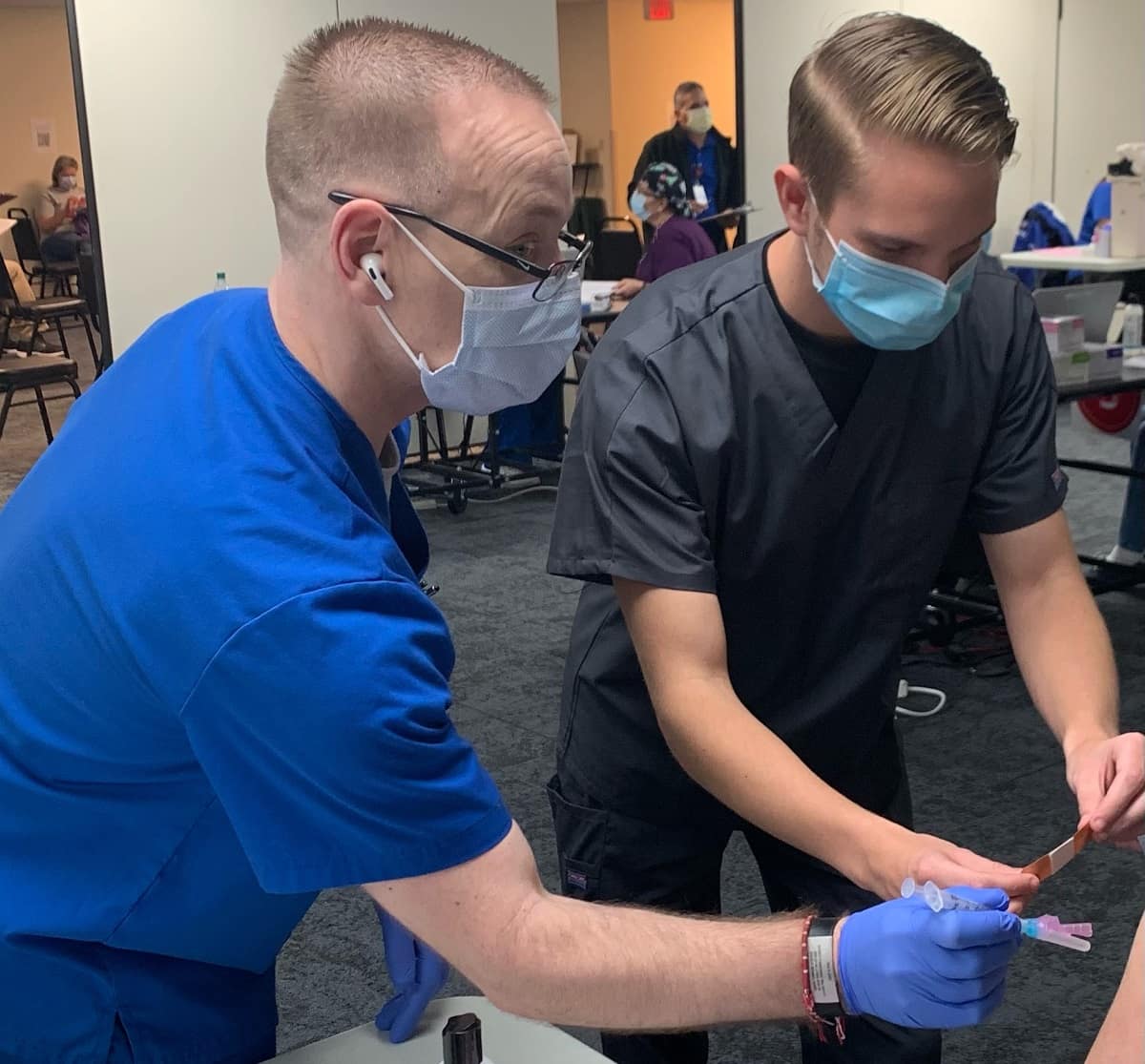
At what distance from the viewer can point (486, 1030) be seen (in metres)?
1.10

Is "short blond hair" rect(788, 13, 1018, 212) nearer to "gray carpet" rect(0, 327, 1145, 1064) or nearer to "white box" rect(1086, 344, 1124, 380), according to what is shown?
"gray carpet" rect(0, 327, 1145, 1064)

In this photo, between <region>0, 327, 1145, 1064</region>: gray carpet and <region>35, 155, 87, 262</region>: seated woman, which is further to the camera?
<region>35, 155, 87, 262</region>: seated woman

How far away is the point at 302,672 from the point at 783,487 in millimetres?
633

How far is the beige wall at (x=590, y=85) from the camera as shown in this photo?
1025cm

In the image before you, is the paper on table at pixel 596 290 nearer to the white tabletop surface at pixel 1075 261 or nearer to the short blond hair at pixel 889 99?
the white tabletop surface at pixel 1075 261

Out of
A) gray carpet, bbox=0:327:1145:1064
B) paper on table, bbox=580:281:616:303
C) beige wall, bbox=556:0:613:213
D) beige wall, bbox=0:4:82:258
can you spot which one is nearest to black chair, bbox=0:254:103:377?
paper on table, bbox=580:281:616:303

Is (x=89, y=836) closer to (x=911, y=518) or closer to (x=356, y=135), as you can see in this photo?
(x=356, y=135)

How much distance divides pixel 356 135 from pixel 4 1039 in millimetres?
643

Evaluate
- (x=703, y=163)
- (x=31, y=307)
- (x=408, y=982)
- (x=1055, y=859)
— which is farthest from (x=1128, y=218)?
(x=31, y=307)

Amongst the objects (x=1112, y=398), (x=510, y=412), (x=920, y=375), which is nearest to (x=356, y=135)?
(x=920, y=375)

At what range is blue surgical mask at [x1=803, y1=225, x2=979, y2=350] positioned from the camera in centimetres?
118

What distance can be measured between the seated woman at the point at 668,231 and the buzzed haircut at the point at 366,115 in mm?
4529

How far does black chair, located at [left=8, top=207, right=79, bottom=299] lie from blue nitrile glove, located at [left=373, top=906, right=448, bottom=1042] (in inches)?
394

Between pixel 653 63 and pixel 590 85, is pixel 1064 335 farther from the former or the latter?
pixel 653 63
